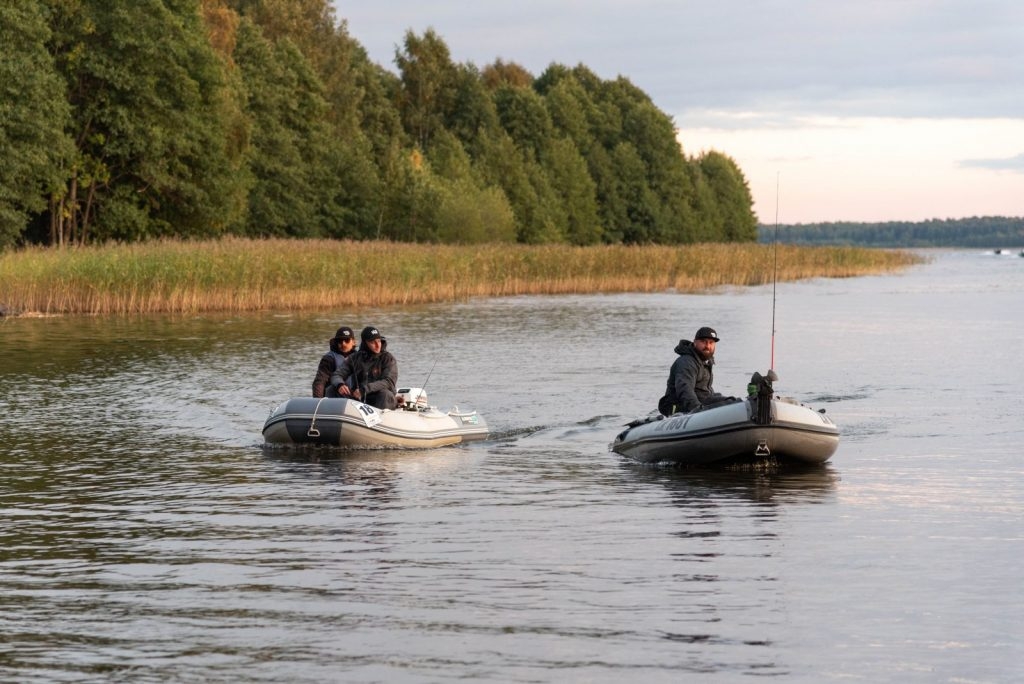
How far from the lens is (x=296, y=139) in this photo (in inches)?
2864

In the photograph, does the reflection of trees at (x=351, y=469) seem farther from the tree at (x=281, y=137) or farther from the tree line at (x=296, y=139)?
the tree at (x=281, y=137)

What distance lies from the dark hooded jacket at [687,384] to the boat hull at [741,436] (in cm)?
37

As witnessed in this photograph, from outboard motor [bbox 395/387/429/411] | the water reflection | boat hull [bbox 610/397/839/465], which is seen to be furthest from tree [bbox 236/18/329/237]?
the water reflection

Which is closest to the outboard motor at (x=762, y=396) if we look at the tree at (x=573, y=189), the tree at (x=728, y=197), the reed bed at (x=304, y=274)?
the reed bed at (x=304, y=274)

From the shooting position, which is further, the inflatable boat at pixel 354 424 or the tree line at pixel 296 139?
the tree line at pixel 296 139

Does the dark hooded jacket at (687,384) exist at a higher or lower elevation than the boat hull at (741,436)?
higher

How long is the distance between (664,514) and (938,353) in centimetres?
1955

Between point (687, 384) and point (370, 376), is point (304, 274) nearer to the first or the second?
point (370, 376)

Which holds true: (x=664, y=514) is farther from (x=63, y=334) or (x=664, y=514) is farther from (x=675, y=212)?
(x=675, y=212)

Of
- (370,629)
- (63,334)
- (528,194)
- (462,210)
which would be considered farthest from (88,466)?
(528,194)

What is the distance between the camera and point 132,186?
57.2 m

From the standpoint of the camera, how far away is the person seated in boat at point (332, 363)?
17.6m

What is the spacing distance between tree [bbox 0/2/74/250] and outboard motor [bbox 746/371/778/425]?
35.5 meters

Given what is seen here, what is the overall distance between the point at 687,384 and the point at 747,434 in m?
1.33
